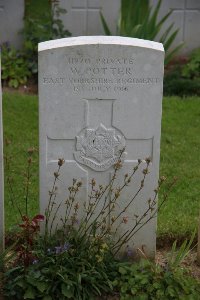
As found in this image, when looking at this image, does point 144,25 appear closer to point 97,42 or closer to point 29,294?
point 97,42

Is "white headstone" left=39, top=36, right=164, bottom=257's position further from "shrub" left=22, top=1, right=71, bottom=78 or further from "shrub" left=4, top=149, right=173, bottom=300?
"shrub" left=22, top=1, right=71, bottom=78

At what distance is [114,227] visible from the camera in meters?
4.60

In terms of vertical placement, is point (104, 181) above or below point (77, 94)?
below

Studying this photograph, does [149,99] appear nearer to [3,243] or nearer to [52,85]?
[52,85]

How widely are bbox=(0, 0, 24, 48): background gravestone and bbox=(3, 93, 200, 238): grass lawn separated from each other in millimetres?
1325

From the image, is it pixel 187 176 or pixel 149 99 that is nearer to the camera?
pixel 149 99

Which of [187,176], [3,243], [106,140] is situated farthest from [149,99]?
[187,176]

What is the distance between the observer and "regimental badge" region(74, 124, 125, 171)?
4.41m

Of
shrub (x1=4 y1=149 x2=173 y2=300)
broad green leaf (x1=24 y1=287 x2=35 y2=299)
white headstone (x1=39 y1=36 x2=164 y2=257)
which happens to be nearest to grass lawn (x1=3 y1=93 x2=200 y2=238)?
shrub (x1=4 y1=149 x2=173 y2=300)

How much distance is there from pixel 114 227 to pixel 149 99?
875mm

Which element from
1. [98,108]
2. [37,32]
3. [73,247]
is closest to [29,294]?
[73,247]

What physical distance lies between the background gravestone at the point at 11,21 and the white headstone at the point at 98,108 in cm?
449

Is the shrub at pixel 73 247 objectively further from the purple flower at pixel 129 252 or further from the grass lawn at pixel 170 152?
the grass lawn at pixel 170 152

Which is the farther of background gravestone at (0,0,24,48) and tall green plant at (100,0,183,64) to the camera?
background gravestone at (0,0,24,48)
